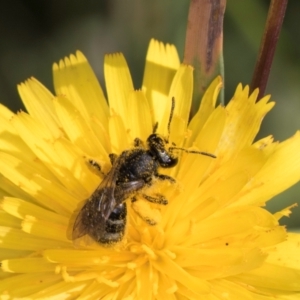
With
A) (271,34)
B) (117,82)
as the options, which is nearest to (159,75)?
(117,82)

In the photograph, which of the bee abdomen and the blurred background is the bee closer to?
the bee abdomen

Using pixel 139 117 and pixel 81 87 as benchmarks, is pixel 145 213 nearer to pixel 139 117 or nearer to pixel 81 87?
pixel 139 117

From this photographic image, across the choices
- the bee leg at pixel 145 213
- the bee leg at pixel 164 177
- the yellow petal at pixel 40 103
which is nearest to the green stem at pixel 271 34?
the bee leg at pixel 164 177

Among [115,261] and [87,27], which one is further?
[87,27]

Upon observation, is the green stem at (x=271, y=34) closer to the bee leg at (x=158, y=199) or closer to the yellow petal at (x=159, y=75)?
the yellow petal at (x=159, y=75)


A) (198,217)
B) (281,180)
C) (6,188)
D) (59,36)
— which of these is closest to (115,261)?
(198,217)

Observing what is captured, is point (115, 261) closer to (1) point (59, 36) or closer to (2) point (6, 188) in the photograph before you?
(2) point (6, 188)

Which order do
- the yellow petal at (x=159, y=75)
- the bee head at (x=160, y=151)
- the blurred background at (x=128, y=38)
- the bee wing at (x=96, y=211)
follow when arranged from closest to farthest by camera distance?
1. the bee wing at (x=96, y=211)
2. the bee head at (x=160, y=151)
3. the yellow petal at (x=159, y=75)
4. the blurred background at (x=128, y=38)

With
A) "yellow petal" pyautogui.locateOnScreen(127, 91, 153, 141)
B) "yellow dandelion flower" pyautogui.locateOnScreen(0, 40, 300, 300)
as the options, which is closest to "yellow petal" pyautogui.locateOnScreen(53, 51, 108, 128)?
"yellow dandelion flower" pyautogui.locateOnScreen(0, 40, 300, 300)
